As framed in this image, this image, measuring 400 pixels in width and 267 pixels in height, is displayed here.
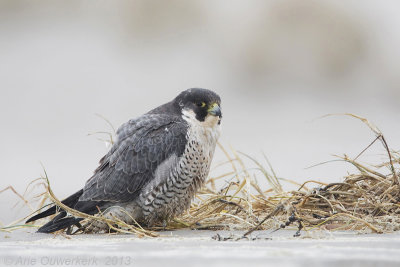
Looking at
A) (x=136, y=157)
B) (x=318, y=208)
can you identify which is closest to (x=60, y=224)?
(x=136, y=157)

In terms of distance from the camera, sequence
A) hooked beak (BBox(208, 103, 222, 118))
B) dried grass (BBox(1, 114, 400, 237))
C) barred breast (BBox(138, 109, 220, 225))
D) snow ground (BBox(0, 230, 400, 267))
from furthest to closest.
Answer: hooked beak (BBox(208, 103, 222, 118))
barred breast (BBox(138, 109, 220, 225))
dried grass (BBox(1, 114, 400, 237))
snow ground (BBox(0, 230, 400, 267))

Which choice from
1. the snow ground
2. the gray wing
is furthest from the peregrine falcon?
the snow ground

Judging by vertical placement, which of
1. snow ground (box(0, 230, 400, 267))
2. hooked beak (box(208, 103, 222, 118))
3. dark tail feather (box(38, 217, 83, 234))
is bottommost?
snow ground (box(0, 230, 400, 267))

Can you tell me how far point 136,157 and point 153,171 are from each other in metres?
0.16

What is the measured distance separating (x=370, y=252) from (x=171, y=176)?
193 centimetres

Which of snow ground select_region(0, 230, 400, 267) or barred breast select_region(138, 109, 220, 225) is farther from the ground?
barred breast select_region(138, 109, 220, 225)

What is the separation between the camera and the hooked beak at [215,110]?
4.80 m

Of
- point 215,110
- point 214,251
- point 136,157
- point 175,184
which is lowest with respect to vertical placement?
point 214,251

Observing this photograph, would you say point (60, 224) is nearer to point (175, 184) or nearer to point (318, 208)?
point (175, 184)

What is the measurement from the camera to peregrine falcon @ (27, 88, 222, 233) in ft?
15.0

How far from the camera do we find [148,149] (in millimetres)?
4703

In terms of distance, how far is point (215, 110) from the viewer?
15.8ft

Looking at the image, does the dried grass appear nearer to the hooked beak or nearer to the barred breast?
the barred breast

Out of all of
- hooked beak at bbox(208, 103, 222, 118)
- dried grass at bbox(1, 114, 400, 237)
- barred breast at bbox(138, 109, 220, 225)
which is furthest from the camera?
hooked beak at bbox(208, 103, 222, 118)
